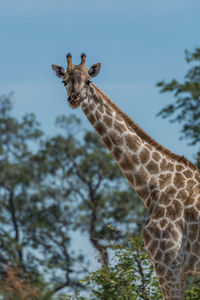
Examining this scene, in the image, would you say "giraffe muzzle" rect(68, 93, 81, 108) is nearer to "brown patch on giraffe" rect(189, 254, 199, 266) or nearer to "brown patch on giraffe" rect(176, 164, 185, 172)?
"brown patch on giraffe" rect(176, 164, 185, 172)

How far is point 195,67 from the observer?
25.6 metres

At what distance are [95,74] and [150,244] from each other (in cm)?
338

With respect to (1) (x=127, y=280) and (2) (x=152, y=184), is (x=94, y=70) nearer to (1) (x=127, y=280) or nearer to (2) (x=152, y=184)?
(2) (x=152, y=184)

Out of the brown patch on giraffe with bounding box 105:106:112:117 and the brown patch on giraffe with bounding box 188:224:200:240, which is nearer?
the brown patch on giraffe with bounding box 188:224:200:240

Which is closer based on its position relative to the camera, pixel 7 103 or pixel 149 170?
pixel 149 170

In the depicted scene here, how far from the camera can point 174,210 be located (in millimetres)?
9352

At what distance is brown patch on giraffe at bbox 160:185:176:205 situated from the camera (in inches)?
373

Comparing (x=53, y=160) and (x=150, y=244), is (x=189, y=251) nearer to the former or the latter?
(x=150, y=244)

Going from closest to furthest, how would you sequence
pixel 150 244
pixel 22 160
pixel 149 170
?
pixel 150 244, pixel 149 170, pixel 22 160

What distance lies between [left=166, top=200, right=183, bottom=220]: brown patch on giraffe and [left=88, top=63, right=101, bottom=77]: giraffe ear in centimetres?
289

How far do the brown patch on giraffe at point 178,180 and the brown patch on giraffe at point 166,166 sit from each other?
0.49 feet

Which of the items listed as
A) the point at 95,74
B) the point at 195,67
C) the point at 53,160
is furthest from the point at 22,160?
the point at 95,74

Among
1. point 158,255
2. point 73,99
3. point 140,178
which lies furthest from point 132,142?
point 158,255

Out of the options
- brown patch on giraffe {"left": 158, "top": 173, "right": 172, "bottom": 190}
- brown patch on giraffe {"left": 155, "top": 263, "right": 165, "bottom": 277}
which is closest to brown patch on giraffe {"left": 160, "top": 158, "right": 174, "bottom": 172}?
brown patch on giraffe {"left": 158, "top": 173, "right": 172, "bottom": 190}
